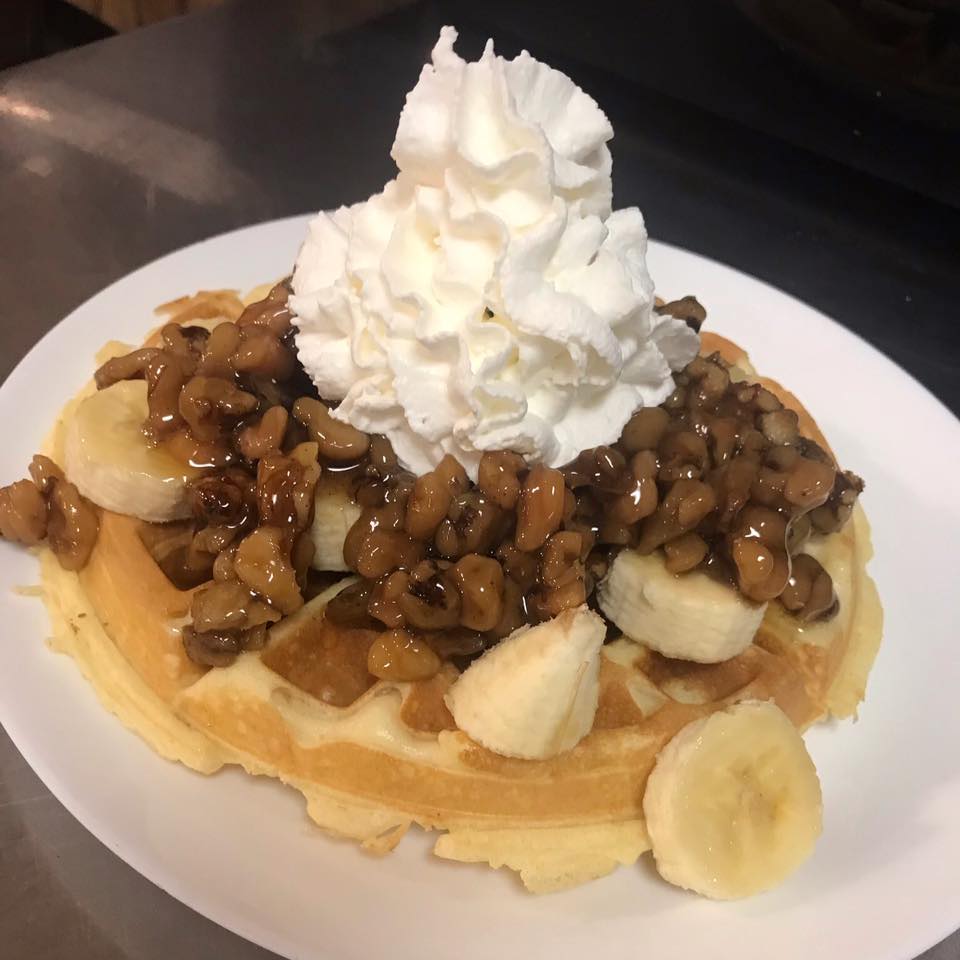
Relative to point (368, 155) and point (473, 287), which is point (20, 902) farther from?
point (368, 155)

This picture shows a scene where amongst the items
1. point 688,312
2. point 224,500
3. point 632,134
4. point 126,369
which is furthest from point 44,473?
point 632,134

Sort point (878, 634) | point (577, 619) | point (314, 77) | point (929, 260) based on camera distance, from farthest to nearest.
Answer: point (314, 77), point (929, 260), point (878, 634), point (577, 619)

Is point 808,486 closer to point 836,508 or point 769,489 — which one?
point 769,489

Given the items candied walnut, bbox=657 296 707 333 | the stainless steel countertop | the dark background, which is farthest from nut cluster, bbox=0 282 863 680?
the dark background

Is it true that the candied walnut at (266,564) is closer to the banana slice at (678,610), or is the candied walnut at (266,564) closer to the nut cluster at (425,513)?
the nut cluster at (425,513)

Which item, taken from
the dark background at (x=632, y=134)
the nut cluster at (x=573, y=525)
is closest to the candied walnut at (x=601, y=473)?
the nut cluster at (x=573, y=525)

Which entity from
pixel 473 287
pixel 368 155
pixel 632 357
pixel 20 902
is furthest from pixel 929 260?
pixel 20 902

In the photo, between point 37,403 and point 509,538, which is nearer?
point 509,538
